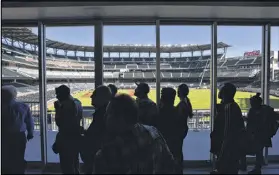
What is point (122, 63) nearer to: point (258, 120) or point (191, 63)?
point (191, 63)

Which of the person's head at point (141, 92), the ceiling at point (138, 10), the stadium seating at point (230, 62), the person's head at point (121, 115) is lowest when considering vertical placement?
the person's head at point (121, 115)

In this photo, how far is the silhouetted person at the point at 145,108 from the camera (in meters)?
2.80

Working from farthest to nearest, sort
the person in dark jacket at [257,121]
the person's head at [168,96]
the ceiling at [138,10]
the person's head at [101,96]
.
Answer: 1. the person in dark jacket at [257,121]
2. the ceiling at [138,10]
3. the person's head at [168,96]
4. the person's head at [101,96]

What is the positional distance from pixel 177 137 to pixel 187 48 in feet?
5.66

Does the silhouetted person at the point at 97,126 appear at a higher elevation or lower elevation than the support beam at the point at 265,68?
lower

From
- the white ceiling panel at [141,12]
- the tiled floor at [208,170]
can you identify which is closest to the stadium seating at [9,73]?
the white ceiling panel at [141,12]

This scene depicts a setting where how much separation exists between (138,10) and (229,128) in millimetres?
1858

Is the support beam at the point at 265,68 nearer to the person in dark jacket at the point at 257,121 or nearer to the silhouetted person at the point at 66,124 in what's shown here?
the person in dark jacket at the point at 257,121

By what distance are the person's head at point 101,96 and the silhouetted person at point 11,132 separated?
3.46ft

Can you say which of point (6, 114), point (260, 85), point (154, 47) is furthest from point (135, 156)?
point (260, 85)

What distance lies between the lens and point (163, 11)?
11.7ft

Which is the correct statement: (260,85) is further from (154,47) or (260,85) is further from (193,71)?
(154,47)

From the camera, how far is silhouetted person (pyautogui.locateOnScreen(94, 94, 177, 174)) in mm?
1306

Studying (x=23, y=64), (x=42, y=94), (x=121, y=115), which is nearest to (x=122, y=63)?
(x=42, y=94)
